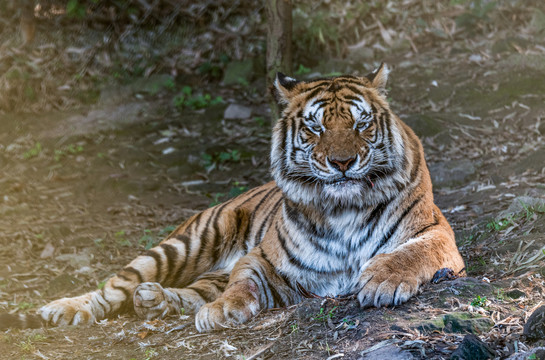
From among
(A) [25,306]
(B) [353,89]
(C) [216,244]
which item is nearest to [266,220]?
(C) [216,244]

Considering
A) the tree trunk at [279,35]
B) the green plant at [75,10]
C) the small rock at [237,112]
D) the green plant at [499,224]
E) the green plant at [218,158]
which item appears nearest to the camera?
the green plant at [499,224]

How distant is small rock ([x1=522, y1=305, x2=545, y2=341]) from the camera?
237 cm

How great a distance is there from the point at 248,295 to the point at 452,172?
109 inches

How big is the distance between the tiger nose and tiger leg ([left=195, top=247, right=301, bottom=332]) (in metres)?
0.80

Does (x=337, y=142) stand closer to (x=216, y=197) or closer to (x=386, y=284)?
(x=386, y=284)

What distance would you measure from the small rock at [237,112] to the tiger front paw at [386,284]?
4.64m

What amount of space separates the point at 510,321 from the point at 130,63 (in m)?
7.19

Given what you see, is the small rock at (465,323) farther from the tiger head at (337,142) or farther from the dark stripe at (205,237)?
the dark stripe at (205,237)

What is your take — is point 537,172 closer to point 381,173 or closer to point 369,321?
point 381,173

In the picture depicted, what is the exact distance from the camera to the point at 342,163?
3.37 metres

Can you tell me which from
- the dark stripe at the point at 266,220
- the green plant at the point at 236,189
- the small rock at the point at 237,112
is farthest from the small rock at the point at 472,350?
the small rock at the point at 237,112

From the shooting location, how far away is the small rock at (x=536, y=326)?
7.78ft

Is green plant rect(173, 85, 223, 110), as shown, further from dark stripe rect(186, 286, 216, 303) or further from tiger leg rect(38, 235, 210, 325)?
dark stripe rect(186, 286, 216, 303)

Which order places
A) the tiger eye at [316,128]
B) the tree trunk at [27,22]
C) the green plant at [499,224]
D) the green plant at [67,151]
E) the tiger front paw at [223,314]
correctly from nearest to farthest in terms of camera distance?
the tiger front paw at [223,314] < the tiger eye at [316,128] < the green plant at [499,224] < the green plant at [67,151] < the tree trunk at [27,22]
